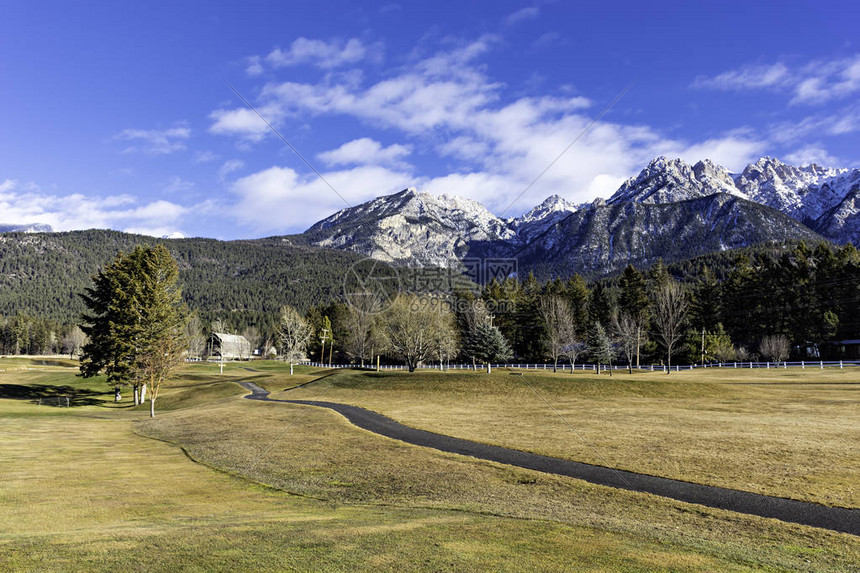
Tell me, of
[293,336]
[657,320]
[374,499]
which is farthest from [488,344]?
[374,499]

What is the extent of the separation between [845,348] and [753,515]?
4187 inches

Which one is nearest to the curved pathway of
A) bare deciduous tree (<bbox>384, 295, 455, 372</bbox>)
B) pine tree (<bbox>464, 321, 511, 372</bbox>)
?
pine tree (<bbox>464, 321, 511, 372</bbox>)

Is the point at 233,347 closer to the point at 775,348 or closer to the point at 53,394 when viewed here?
the point at 53,394

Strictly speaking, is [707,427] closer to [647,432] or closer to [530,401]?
[647,432]

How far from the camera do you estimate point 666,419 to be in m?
32.3

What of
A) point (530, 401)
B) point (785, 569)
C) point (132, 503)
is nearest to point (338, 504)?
point (132, 503)

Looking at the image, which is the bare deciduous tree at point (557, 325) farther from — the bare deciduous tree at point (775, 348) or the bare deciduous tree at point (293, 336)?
the bare deciduous tree at point (293, 336)

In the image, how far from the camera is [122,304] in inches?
2168

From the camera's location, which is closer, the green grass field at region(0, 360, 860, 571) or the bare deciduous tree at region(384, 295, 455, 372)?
the green grass field at region(0, 360, 860, 571)

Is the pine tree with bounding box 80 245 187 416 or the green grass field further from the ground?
the pine tree with bounding box 80 245 187 416

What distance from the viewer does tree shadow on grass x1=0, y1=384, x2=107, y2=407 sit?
5528 cm

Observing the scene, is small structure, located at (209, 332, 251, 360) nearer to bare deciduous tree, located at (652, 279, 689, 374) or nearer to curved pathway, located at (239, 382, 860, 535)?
bare deciduous tree, located at (652, 279, 689, 374)

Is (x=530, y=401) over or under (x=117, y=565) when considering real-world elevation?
under

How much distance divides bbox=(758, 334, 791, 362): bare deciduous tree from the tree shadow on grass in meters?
105
